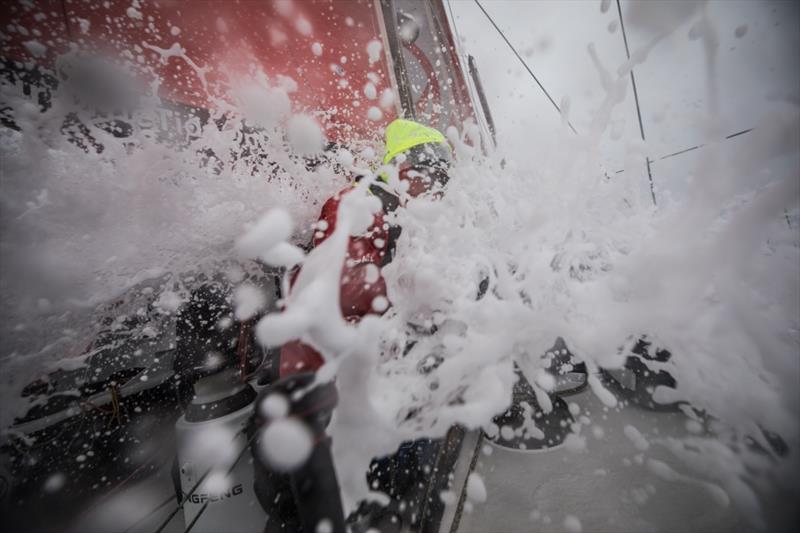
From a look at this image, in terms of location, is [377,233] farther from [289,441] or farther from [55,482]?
[55,482]

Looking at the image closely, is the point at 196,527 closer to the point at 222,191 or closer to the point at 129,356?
the point at 222,191

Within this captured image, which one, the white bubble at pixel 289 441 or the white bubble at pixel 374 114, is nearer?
the white bubble at pixel 289 441

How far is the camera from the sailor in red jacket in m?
1.12

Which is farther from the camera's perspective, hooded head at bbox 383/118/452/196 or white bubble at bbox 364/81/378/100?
white bubble at bbox 364/81/378/100

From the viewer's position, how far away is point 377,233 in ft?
4.67

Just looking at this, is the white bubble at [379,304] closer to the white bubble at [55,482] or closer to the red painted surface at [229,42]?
the red painted surface at [229,42]

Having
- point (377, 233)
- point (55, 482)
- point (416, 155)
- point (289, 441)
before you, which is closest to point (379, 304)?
point (377, 233)

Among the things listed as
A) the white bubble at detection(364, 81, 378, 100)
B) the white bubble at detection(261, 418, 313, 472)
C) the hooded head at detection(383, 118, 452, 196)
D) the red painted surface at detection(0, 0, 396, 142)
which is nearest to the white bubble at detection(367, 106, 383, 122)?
the red painted surface at detection(0, 0, 396, 142)

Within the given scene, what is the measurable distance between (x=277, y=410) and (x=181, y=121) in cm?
228

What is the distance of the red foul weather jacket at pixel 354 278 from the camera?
1071 millimetres

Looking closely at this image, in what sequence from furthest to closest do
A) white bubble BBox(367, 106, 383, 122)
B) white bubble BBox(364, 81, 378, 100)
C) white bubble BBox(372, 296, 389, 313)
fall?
white bubble BBox(364, 81, 378, 100), white bubble BBox(367, 106, 383, 122), white bubble BBox(372, 296, 389, 313)

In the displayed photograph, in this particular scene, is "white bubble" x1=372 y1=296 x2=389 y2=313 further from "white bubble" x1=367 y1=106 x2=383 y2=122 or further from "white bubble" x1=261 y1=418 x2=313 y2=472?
"white bubble" x1=367 y1=106 x2=383 y2=122

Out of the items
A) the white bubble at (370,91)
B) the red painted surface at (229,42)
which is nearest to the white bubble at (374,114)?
the red painted surface at (229,42)

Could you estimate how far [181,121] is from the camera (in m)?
2.12
